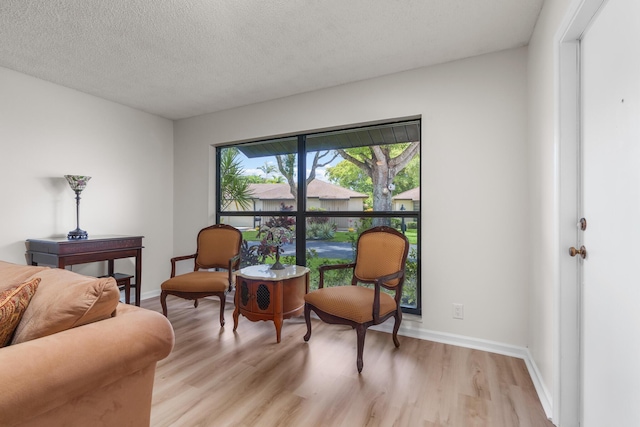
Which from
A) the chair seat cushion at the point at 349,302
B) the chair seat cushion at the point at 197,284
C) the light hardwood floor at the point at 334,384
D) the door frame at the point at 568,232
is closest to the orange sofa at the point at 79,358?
the light hardwood floor at the point at 334,384

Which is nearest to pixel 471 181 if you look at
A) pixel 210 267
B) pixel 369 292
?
pixel 369 292

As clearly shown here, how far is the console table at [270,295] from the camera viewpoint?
2.54 metres

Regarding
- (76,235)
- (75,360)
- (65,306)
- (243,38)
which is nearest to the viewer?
(75,360)

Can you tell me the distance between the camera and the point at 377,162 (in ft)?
10.1

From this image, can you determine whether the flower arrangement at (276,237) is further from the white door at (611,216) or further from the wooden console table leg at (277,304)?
the white door at (611,216)

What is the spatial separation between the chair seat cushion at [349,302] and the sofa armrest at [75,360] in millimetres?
1251

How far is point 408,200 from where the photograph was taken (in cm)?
289

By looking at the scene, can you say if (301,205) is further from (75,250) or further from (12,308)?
(12,308)

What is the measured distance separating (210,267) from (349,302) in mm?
1934

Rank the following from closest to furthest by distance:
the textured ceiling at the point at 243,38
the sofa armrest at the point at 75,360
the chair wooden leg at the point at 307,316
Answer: the sofa armrest at the point at 75,360 → the textured ceiling at the point at 243,38 → the chair wooden leg at the point at 307,316

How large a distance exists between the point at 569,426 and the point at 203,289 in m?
2.75

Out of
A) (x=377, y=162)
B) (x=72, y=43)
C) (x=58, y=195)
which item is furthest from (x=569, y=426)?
(x=58, y=195)

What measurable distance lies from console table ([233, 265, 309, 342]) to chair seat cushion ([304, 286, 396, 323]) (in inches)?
9.9

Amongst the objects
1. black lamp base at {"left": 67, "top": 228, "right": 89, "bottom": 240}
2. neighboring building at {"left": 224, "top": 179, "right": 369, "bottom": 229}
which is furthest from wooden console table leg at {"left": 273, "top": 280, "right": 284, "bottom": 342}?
black lamp base at {"left": 67, "top": 228, "right": 89, "bottom": 240}
